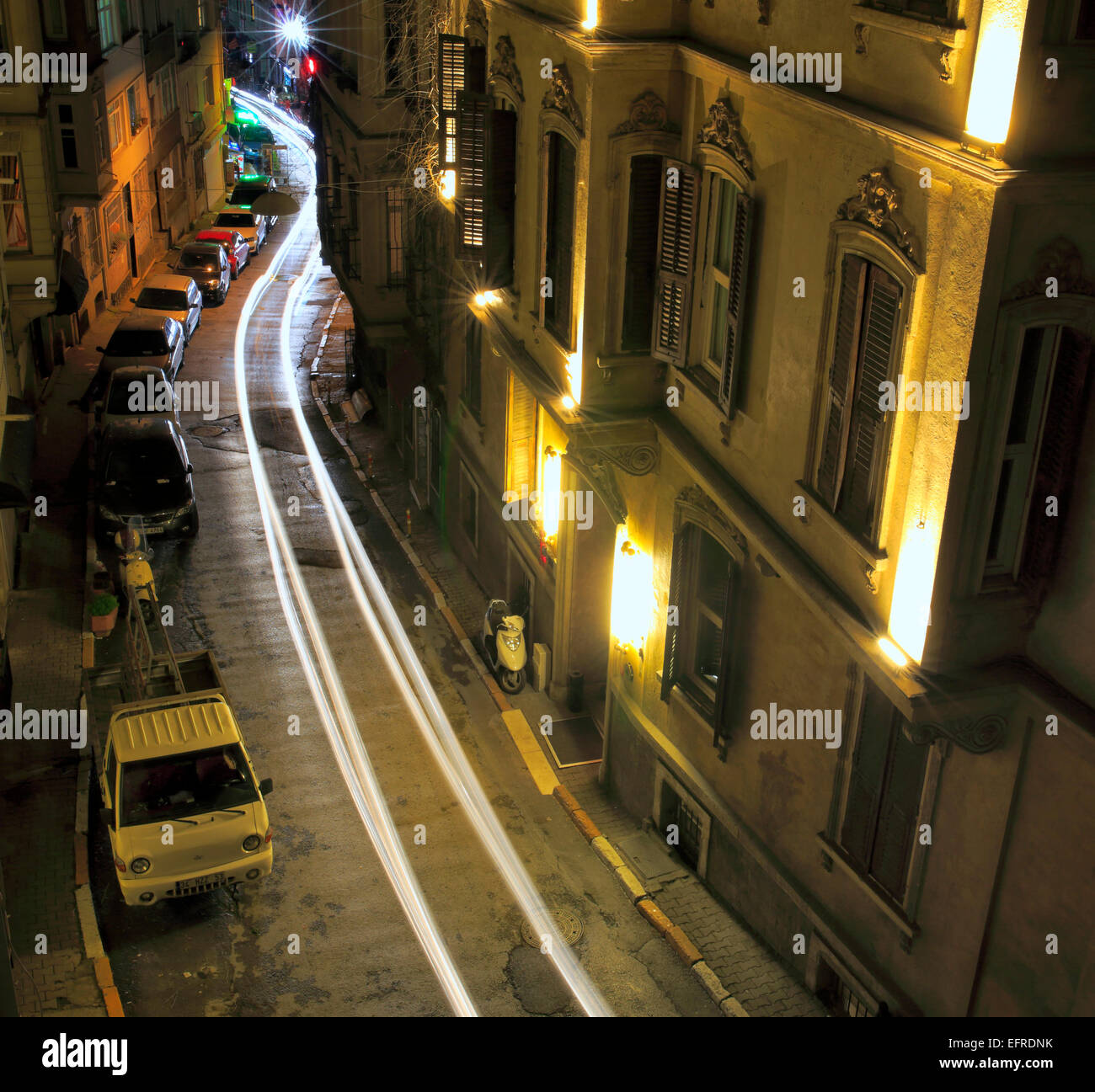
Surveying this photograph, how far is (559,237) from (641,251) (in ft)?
7.53

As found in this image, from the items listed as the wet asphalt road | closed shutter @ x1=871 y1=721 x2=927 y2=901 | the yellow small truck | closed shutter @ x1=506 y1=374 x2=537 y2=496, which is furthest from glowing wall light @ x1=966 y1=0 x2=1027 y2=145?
closed shutter @ x1=506 y1=374 x2=537 y2=496

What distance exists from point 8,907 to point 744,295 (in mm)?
11576

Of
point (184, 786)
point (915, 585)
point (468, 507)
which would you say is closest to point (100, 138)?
point (468, 507)

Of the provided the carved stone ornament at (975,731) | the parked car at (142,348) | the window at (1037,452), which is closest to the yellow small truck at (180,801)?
the carved stone ornament at (975,731)

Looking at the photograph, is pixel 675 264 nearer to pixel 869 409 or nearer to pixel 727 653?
pixel 869 409

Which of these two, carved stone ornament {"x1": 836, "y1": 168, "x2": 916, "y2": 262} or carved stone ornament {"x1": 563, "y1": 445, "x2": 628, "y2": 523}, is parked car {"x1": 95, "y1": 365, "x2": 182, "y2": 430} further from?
carved stone ornament {"x1": 836, "y1": 168, "x2": 916, "y2": 262}

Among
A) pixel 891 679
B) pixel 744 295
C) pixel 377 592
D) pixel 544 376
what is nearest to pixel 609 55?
pixel 744 295

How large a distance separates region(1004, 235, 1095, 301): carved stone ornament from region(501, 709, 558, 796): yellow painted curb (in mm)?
11333

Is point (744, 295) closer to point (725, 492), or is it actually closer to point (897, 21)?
point (725, 492)

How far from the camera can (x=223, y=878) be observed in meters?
15.4

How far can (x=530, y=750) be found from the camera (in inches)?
752

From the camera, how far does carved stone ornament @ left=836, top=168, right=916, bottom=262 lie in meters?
9.72

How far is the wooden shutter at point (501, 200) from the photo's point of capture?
58.4 ft

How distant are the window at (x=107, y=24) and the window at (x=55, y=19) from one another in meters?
6.46
